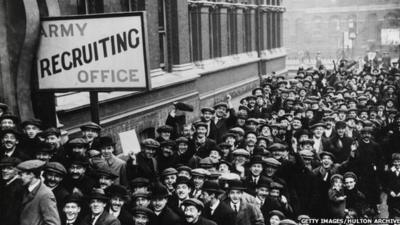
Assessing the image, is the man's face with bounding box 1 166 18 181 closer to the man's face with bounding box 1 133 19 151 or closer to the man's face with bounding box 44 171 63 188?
the man's face with bounding box 44 171 63 188

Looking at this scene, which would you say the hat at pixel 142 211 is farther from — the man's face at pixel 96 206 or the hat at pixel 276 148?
the hat at pixel 276 148

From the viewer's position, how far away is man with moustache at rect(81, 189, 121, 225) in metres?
5.50

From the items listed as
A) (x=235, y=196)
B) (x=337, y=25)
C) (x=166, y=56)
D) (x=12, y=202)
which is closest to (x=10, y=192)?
(x=12, y=202)

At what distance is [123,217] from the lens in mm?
5859

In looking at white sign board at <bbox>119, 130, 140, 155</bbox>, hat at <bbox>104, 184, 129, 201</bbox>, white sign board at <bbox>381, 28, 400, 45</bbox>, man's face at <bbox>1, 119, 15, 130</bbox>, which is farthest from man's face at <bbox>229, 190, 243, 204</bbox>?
white sign board at <bbox>381, 28, 400, 45</bbox>

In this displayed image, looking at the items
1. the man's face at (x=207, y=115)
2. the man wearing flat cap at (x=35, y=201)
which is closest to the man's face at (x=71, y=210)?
the man wearing flat cap at (x=35, y=201)

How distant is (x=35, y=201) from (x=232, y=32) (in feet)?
58.4

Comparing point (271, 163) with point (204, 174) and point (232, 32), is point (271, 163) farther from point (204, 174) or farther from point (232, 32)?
point (232, 32)

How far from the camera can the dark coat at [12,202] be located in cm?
561

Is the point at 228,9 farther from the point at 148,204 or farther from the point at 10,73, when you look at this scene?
the point at 148,204

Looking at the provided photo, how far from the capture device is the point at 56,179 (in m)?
6.00

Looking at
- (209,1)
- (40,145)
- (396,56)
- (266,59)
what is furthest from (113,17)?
(396,56)

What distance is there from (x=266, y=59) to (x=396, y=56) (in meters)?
30.0

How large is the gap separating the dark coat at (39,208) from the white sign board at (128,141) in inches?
81.1
